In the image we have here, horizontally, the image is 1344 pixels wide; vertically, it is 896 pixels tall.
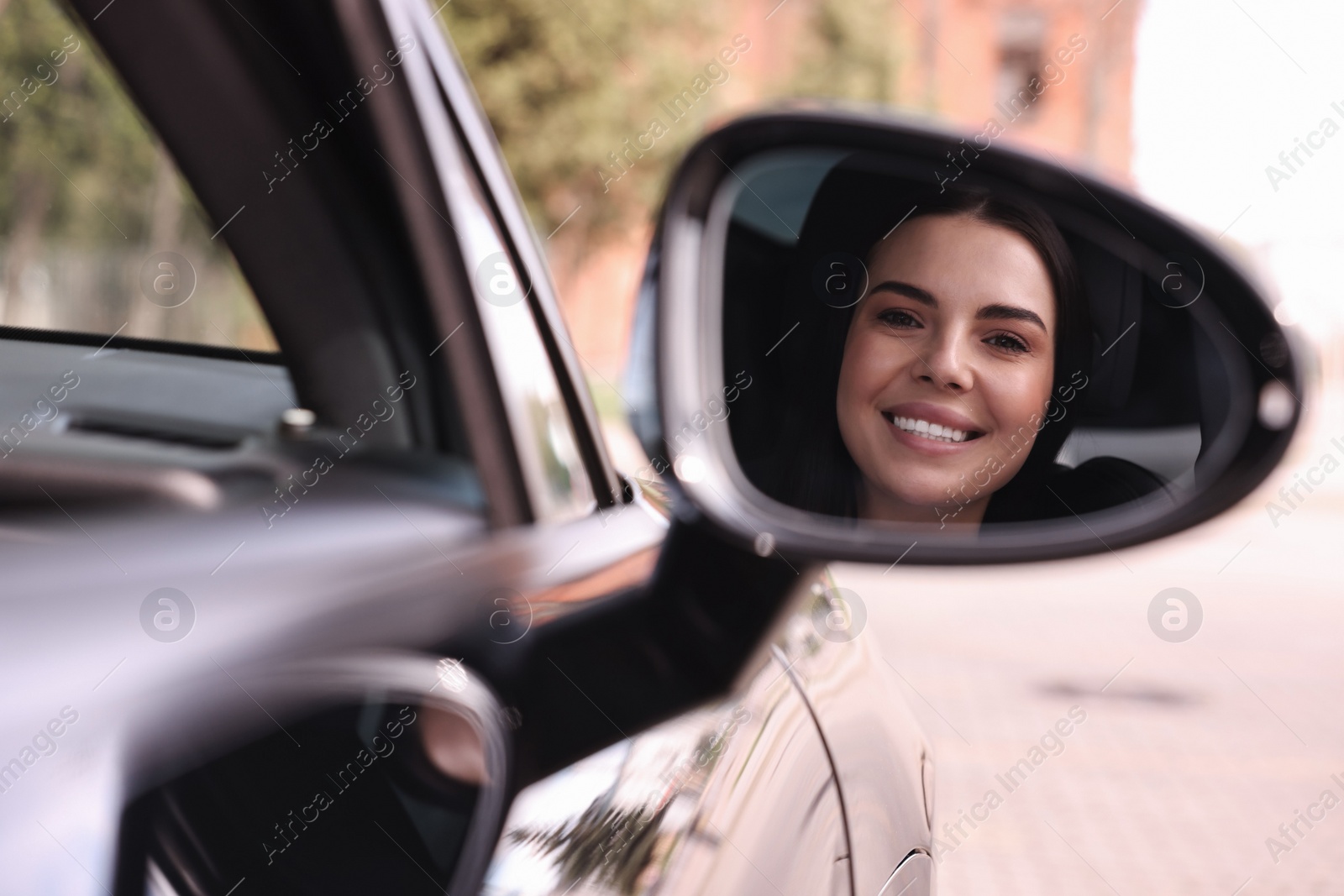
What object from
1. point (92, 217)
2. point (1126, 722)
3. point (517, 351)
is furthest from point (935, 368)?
point (1126, 722)

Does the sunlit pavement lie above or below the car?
below

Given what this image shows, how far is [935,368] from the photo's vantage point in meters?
1.12

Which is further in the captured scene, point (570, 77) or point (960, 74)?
point (960, 74)

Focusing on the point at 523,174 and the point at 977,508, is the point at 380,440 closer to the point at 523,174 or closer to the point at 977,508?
the point at 977,508

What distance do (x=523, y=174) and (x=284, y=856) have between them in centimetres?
2031

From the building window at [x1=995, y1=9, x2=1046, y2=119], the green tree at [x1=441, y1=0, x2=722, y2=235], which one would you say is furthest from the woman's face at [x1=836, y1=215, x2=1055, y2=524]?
the building window at [x1=995, y1=9, x2=1046, y2=119]

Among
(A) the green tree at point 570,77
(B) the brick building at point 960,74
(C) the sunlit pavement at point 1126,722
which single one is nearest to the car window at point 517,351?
(C) the sunlit pavement at point 1126,722

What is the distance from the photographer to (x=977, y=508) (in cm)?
121

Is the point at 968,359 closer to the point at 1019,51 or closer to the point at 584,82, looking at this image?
the point at 584,82

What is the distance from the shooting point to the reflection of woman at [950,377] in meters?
1.12

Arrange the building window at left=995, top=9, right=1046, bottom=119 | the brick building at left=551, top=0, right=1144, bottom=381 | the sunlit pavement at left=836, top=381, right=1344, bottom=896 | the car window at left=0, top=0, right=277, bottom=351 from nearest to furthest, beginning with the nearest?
the car window at left=0, top=0, right=277, bottom=351 < the sunlit pavement at left=836, top=381, right=1344, bottom=896 < the brick building at left=551, top=0, right=1144, bottom=381 < the building window at left=995, top=9, right=1046, bottom=119

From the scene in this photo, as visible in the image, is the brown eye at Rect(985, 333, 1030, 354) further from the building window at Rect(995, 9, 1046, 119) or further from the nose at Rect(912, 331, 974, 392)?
the building window at Rect(995, 9, 1046, 119)

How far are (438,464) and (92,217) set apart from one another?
0.42m

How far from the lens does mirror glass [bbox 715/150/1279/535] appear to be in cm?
113
